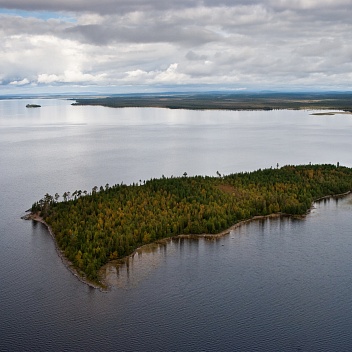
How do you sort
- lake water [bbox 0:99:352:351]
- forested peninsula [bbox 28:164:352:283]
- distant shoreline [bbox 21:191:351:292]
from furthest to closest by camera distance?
forested peninsula [bbox 28:164:352:283] → distant shoreline [bbox 21:191:351:292] → lake water [bbox 0:99:352:351]

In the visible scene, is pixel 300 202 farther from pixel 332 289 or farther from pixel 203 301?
pixel 203 301

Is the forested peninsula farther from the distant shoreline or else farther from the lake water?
the lake water

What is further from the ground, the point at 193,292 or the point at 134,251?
the point at 134,251

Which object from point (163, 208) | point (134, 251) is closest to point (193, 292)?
point (134, 251)

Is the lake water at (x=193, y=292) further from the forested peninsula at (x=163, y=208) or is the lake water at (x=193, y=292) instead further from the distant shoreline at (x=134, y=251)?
the forested peninsula at (x=163, y=208)

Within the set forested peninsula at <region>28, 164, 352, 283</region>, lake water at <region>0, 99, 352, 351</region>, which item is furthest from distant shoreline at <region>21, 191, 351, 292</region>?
lake water at <region>0, 99, 352, 351</region>

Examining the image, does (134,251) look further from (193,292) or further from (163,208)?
(193,292)

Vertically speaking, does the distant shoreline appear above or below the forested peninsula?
below

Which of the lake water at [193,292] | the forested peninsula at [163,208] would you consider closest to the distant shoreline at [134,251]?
the forested peninsula at [163,208]

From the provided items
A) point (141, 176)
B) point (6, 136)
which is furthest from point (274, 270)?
point (6, 136)
